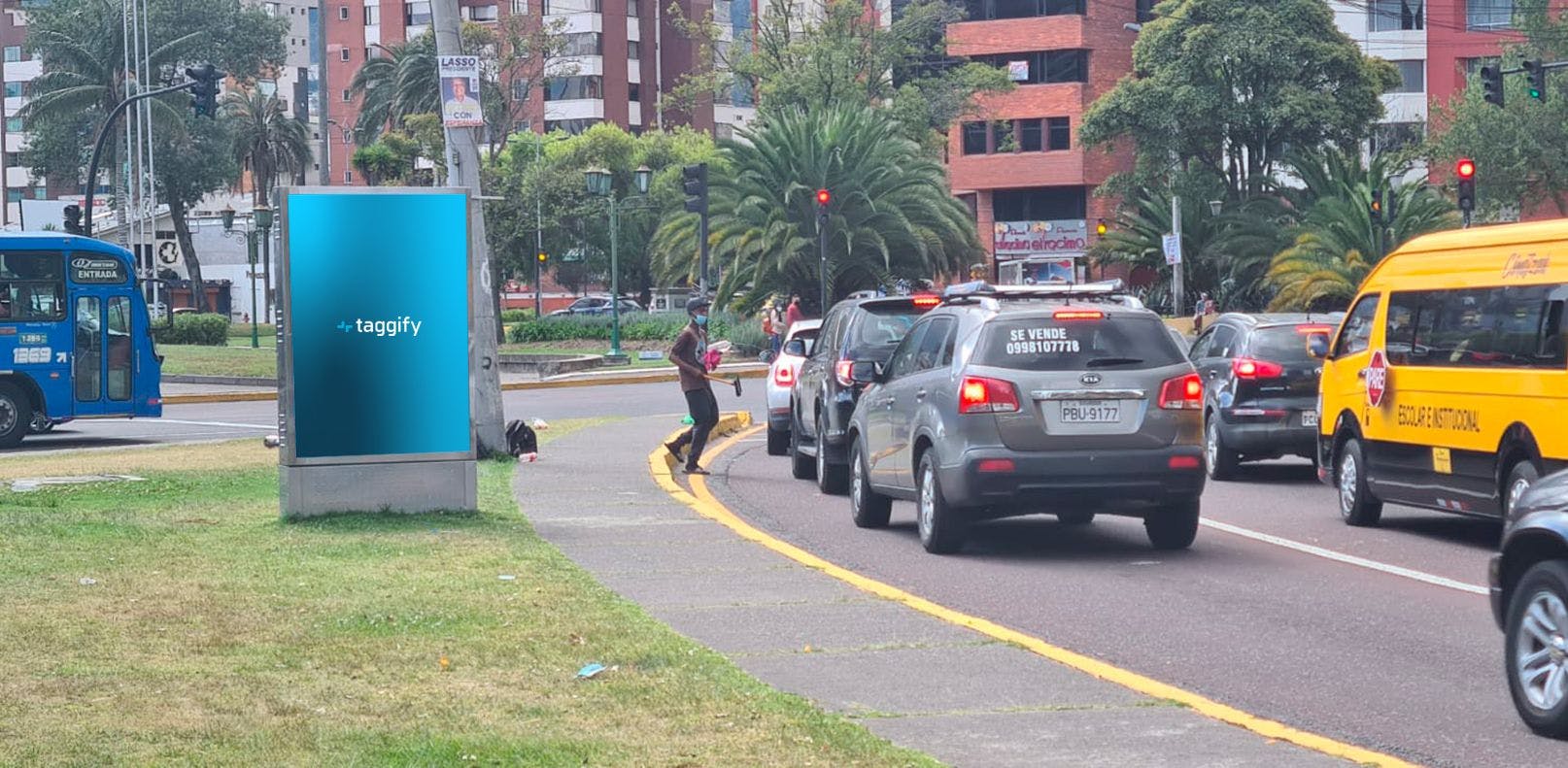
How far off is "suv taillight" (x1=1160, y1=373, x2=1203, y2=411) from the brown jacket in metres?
7.40

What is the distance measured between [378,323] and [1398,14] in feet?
225

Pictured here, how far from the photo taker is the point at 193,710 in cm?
739

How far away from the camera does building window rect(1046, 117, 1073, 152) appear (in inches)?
3137

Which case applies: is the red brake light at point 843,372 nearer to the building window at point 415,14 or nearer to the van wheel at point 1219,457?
the van wheel at point 1219,457

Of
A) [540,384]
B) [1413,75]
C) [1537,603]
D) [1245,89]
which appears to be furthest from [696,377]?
[1413,75]

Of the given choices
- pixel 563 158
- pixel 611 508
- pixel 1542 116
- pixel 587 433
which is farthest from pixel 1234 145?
pixel 611 508

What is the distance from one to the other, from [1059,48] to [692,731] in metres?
74.3

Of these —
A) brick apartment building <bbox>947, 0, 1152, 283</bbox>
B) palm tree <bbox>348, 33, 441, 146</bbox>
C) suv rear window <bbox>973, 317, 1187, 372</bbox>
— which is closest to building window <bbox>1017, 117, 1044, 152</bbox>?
brick apartment building <bbox>947, 0, 1152, 283</bbox>

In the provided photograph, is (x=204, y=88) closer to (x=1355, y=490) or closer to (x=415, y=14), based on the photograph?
(x=1355, y=490)

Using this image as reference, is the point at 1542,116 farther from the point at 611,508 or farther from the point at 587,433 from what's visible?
the point at 611,508

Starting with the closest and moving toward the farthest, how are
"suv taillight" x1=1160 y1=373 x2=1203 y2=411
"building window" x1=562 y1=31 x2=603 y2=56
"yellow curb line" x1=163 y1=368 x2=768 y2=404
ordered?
"suv taillight" x1=1160 y1=373 x2=1203 y2=411
"yellow curb line" x1=163 y1=368 x2=768 y2=404
"building window" x1=562 y1=31 x2=603 y2=56

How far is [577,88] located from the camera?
101875 millimetres

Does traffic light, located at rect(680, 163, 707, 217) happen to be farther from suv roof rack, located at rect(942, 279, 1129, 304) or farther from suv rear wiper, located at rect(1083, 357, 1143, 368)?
suv rear wiper, located at rect(1083, 357, 1143, 368)

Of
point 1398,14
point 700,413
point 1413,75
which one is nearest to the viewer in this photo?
point 700,413
